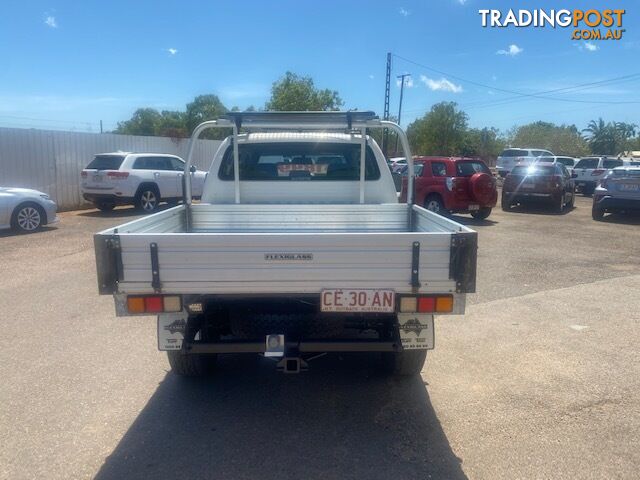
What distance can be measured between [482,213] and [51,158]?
12916mm

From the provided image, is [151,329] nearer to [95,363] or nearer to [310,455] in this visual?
[95,363]

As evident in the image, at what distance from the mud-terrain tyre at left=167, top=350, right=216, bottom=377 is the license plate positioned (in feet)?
4.85

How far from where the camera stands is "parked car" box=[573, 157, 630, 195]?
958 inches

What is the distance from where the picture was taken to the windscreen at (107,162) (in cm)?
1489

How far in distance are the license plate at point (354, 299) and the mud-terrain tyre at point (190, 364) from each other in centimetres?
148

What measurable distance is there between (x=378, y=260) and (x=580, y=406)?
2070 millimetres

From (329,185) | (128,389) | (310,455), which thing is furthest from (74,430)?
(329,185)

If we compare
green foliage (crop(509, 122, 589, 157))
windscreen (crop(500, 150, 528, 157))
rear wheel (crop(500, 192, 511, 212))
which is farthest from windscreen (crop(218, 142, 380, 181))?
green foliage (crop(509, 122, 589, 157))

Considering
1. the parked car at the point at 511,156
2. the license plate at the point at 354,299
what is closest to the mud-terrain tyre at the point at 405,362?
the license plate at the point at 354,299

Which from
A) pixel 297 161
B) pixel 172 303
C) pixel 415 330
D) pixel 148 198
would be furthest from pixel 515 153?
pixel 172 303

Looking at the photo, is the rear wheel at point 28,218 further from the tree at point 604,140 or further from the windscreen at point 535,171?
the tree at point 604,140

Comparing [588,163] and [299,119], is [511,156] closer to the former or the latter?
[588,163]

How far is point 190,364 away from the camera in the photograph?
4.12 metres

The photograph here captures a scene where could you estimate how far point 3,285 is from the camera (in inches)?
281
